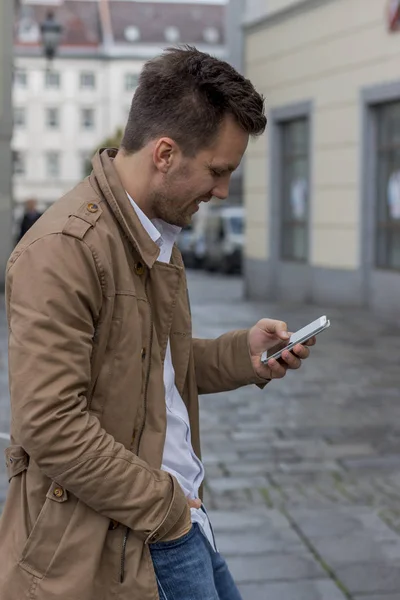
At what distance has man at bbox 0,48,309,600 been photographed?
1.81m

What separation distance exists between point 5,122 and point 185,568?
55.0ft

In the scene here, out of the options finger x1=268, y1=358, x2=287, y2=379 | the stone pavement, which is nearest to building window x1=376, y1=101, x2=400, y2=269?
the stone pavement

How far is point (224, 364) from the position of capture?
8.14ft

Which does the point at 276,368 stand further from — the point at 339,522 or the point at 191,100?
the point at 339,522

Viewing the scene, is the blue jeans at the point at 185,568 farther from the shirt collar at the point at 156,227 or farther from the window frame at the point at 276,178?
the window frame at the point at 276,178

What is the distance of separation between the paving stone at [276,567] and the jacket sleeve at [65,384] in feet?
7.28

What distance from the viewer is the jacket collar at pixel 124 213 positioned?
6.43 ft

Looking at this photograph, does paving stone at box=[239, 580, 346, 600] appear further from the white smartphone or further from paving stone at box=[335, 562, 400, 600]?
the white smartphone

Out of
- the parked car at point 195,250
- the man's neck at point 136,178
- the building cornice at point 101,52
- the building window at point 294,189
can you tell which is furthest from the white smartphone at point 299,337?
the building cornice at point 101,52

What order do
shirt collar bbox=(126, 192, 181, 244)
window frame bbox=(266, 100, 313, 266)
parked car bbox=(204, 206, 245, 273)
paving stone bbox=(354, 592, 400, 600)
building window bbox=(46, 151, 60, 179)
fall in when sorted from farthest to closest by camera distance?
building window bbox=(46, 151, 60, 179) < parked car bbox=(204, 206, 245, 273) < window frame bbox=(266, 100, 313, 266) < paving stone bbox=(354, 592, 400, 600) < shirt collar bbox=(126, 192, 181, 244)

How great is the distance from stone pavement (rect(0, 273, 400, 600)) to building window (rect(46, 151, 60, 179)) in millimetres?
69271

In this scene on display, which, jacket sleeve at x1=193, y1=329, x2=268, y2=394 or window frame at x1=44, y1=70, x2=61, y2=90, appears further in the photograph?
window frame at x1=44, y1=70, x2=61, y2=90

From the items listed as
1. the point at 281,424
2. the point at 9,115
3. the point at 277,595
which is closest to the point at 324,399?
the point at 281,424

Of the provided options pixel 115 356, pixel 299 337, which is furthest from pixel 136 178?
pixel 299 337
